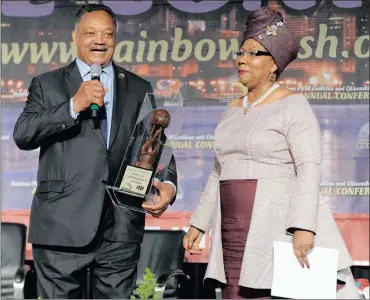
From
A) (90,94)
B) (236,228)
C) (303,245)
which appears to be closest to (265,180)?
(236,228)

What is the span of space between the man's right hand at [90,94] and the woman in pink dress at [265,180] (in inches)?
20.7

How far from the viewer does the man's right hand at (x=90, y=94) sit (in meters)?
3.77

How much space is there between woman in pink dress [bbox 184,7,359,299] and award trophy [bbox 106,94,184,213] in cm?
33

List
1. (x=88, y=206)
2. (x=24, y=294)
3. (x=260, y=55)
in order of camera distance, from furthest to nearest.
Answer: (x=24, y=294), (x=88, y=206), (x=260, y=55)

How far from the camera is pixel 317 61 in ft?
21.4

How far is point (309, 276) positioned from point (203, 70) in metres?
3.28

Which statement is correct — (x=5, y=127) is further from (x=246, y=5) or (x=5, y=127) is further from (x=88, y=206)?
(x=88, y=206)

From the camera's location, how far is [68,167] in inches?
157

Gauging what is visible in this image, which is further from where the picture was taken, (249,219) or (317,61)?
(317,61)

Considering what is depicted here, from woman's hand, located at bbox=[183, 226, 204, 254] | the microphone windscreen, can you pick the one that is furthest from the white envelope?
the microphone windscreen

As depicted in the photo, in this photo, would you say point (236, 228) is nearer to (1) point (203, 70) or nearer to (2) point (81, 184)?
(2) point (81, 184)

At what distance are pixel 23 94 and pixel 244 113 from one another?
327 cm

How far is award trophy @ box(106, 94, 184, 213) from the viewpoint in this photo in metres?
3.94

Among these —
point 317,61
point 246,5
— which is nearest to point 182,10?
point 246,5
